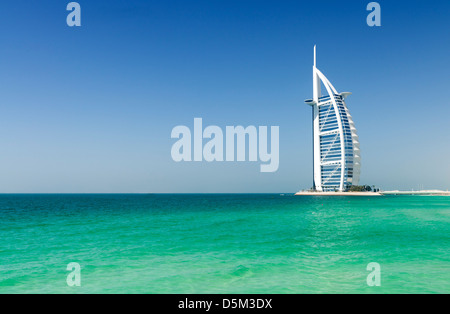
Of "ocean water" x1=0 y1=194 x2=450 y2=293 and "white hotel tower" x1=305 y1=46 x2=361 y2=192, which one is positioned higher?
"white hotel tower" x1=305 y1=46 x2=361 y2=192

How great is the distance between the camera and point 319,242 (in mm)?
22781

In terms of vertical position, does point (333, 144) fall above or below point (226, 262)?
above

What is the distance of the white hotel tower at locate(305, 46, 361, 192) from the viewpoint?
5781 inches

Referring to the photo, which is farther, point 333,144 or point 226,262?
point 333,144

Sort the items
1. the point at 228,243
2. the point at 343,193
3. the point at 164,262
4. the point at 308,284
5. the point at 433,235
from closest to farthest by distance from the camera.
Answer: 1. the point at 308,284
2. the point at 164,262
3. the point at 228,243
4. the point at 433,235
5. the point at 343,193

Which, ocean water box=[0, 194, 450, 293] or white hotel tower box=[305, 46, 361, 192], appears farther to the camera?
white hotel tower box=[305, 46, 361, 192]

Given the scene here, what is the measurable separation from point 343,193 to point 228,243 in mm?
134417

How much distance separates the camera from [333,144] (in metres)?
150

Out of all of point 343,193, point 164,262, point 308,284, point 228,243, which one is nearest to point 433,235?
point 228,243

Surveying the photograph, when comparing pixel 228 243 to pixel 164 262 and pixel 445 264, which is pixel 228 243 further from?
pixel 445 264

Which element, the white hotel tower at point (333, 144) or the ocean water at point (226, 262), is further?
the white hotel tower at point (333, 144)

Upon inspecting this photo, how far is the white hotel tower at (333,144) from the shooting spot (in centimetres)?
14685

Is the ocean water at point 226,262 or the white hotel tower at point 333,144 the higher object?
the white hotel tower at point 333,144
